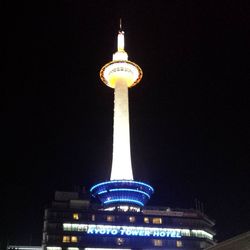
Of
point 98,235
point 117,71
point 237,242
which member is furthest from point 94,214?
point 237,242

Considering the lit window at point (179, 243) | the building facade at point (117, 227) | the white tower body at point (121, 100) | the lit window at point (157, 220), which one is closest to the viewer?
the building facade at point (117, 227)

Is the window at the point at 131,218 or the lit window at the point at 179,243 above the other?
the window at the point at 131,218

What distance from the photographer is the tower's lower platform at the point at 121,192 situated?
11788 centimetres

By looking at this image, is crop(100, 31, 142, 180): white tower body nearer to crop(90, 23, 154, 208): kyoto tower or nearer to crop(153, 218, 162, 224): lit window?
crop(90, 23, 154, 208): kyoto tower

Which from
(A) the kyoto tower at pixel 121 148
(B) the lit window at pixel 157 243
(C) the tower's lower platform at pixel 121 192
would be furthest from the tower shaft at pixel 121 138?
(B) the lit window at pixel 157 243

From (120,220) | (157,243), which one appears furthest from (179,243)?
(120,220)

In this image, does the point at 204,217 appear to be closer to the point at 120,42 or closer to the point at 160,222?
the point at 160,222

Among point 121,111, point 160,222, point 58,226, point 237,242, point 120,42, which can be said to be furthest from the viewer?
point 120,42

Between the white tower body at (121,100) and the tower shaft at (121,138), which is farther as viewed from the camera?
the white tower body at (121,100)

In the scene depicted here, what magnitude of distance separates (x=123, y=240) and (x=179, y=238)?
14.1 meters

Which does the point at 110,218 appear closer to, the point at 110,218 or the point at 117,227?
the point at 110,218

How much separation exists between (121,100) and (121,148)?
1468cm

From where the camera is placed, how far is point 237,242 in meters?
49.6

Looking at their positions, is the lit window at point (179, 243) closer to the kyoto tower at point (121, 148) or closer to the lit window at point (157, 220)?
the lit window at point (157, 220)
